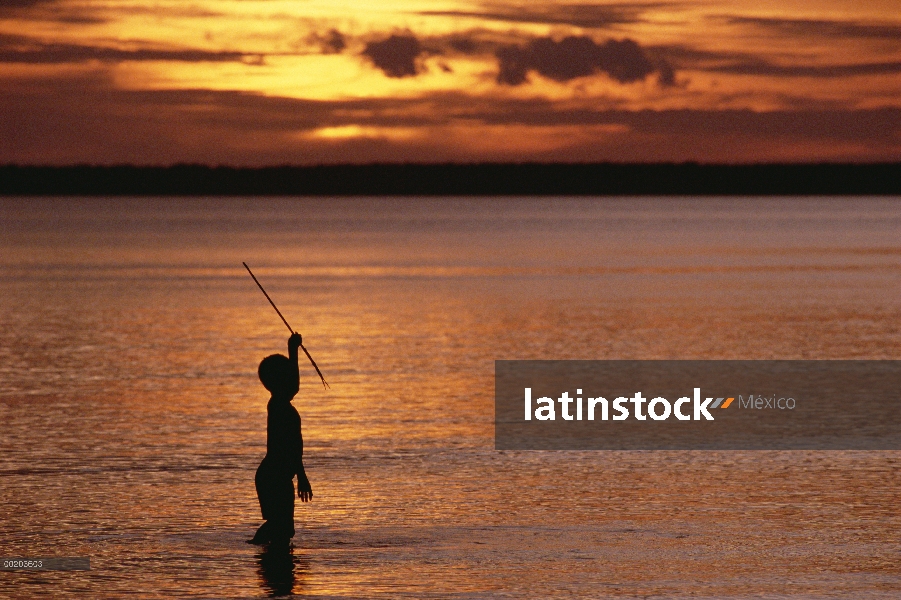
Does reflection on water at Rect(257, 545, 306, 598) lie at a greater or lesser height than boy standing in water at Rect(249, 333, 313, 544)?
lesser

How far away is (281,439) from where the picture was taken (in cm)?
1072

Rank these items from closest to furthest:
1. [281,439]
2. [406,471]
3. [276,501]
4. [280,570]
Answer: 1. [280,570]
2. [281,439]
3. [276,501]
4. [406,471]

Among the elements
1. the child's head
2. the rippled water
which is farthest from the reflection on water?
the child's head

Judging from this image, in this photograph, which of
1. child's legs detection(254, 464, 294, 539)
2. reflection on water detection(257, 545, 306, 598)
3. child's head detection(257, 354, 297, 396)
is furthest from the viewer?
child's legs detection(254, 464, 294, 539)

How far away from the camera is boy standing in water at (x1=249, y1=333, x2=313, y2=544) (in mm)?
10688

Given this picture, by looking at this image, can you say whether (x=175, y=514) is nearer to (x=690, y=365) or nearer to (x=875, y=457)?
(x=875, y=457)

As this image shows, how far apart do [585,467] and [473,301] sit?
88.8 feet

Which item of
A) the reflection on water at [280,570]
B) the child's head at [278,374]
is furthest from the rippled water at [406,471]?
the child's head at [278,374]

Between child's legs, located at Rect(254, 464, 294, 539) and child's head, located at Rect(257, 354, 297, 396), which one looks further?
child's legs, located at Rect(254, 464, 294, 539)

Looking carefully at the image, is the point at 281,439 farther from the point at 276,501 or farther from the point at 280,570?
the point at 280,570

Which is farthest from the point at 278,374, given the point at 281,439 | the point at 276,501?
the point at 276,501

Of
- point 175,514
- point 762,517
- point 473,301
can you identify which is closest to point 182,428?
point 175,514

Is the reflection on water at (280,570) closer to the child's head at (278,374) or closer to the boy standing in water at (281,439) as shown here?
the boy standing in water at (281,439)

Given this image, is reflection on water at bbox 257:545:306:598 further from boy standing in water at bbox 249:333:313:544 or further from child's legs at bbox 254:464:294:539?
boy standing in water at bbox 249:333:313:544
